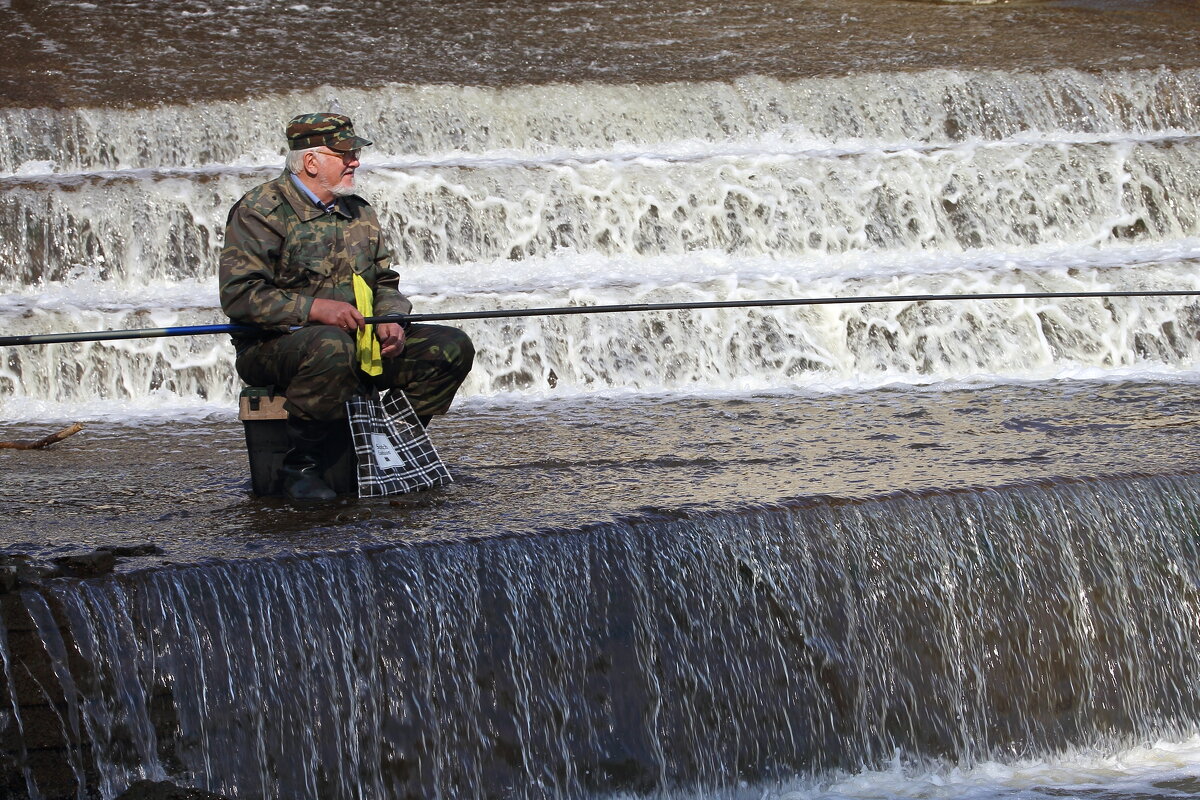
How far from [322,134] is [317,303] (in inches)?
20.7

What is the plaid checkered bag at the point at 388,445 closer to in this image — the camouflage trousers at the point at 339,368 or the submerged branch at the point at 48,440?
the camouflage trousers at the point at 339,368

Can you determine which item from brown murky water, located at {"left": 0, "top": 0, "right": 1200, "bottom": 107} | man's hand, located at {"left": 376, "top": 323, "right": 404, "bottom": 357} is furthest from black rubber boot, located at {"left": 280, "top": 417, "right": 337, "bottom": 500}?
brown murky water, located at {"left": 0, "top": 0, "right": 1200, "bottom": 107}

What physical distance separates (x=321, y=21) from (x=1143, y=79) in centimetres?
689

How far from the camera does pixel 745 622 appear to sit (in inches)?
190

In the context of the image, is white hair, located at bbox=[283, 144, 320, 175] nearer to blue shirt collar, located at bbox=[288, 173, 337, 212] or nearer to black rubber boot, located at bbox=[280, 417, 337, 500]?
blue shirt collar, located at bbox=[288, 173, 337, 212]

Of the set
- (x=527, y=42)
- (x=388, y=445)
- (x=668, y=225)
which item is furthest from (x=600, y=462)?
(x=527, y=42)

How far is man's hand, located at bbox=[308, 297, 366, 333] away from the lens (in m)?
5.04

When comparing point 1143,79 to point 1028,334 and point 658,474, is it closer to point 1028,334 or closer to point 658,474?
point 1028,334

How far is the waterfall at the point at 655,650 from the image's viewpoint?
4.18 metres

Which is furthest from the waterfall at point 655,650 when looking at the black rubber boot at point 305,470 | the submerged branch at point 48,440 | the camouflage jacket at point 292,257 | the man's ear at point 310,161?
the submerged branch at point 48,440

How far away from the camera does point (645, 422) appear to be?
7.30m

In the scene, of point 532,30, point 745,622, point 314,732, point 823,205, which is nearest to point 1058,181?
point 823,205

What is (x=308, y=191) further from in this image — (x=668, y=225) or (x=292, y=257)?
(x=668, y=225)

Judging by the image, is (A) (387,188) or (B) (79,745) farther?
(A) (387,188)
